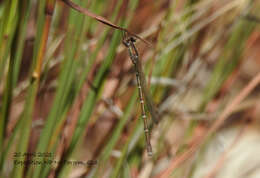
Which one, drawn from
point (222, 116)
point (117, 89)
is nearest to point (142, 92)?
point (117, 89)

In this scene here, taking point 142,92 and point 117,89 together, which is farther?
point 117,89

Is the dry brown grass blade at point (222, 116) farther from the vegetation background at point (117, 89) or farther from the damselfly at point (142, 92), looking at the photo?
the damselfly at point (142, 92)

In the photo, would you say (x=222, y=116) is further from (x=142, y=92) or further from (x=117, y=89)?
(x=117, y=89)

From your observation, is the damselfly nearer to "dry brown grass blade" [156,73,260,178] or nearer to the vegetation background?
the vegetation background

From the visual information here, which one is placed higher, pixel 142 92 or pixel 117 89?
pixel 117 89

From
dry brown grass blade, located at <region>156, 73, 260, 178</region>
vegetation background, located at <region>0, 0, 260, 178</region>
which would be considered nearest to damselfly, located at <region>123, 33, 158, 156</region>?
vegetation background, located at <region>0, 0, 260, 178</region>

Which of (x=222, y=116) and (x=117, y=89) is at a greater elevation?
(x=117, y=89)

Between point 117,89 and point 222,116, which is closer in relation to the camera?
point 222,116

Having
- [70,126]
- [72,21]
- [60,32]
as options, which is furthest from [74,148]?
[60,32]
